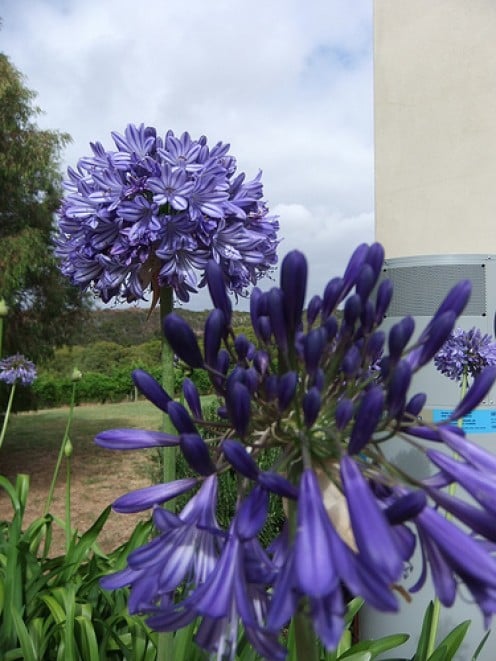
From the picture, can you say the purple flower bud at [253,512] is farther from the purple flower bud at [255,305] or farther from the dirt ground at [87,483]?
the dirt ground at [87,483]

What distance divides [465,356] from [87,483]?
8.54 metres

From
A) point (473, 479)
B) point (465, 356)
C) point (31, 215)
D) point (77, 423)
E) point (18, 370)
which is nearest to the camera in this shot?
point (473, 479)

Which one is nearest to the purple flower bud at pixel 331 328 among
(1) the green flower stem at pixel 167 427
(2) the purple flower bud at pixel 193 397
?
(2) the purple flower bud at pixel 193 397

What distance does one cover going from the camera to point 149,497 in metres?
0.82

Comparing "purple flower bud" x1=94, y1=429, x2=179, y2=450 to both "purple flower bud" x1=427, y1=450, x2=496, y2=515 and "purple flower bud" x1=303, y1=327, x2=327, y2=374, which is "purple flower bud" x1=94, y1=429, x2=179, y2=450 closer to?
"purple flower bud" x1=303, y1=327, x2=327, y2=374

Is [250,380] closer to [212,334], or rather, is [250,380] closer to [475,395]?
[212,334]

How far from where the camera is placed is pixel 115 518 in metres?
7.75

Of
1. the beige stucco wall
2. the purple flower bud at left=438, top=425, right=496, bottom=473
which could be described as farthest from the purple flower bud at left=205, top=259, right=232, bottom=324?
the beige stucco wall

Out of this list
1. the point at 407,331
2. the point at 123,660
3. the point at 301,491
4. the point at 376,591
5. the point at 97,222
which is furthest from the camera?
the point at 123,660

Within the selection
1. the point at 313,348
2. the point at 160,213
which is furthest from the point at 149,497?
the point at 160,213

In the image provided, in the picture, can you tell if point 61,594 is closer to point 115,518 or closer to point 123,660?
point 123,660

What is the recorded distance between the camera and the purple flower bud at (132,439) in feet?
2.83

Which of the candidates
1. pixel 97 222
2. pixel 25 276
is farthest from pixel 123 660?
pixel 25 276

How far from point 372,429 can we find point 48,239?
946 centimetres
